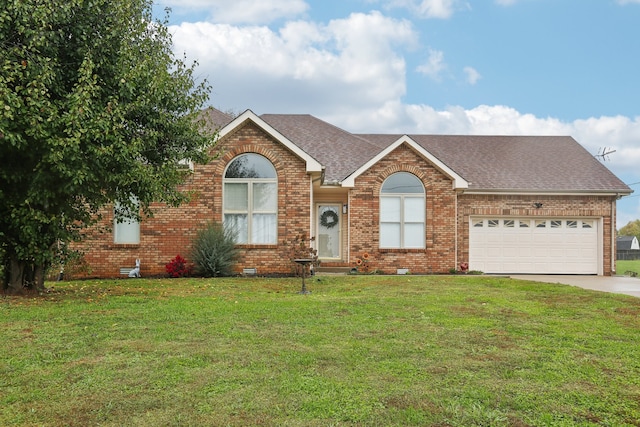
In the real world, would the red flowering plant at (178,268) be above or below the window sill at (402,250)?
below

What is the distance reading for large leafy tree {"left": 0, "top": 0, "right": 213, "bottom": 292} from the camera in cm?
859

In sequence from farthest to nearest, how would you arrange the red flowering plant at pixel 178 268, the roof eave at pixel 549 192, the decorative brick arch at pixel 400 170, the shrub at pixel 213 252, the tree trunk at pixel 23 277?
the roof eave at pixel 549 192, the decorative brick arch at pixel 400 170, the red flowering plant at pixel 178 268, the shrub at pixel 213 252, the tree trunk at pixel 23 277

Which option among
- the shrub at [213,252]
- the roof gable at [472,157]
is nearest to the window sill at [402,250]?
the roof gable at [472,157]

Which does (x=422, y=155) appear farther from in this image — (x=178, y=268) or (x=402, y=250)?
(x=178, y=268)

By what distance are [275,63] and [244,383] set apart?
16.3 m

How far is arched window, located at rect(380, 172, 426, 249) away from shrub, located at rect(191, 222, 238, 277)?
5437mm

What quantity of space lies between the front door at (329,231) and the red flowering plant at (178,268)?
5.63 m

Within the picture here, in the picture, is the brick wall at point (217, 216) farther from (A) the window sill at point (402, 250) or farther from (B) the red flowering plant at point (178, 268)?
(A) the window sill at point (402, 250)

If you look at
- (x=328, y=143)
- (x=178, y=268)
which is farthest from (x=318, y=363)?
(x=328, y=143)

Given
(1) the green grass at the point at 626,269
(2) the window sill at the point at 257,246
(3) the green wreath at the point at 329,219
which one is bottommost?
(1) the green grass at the point at 626,269

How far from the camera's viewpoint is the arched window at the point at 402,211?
17.4m

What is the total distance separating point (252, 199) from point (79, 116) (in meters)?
7.49

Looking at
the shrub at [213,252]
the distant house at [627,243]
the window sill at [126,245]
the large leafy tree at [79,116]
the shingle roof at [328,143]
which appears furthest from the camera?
the distant house at [627,243]

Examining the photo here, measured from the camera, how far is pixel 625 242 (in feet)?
178
